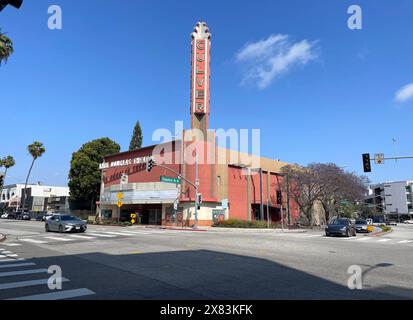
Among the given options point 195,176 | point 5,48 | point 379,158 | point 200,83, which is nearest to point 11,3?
point 5,48

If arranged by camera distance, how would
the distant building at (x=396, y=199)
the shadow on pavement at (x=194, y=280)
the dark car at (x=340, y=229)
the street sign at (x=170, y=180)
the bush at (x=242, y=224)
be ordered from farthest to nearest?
the distant building at (x=396, y=199) < the bush at (x=242, y=224) < the street sign at (x=170, y=180) < the dark car at (x=340, y=229) < the shadow on pavement at (x=194, y=280)

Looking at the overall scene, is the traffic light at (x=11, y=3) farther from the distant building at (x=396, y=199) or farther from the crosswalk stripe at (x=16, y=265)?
the distant building at (x=396, y=199)

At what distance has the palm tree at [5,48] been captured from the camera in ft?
74.6

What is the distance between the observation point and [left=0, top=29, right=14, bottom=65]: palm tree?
22731 millimetres

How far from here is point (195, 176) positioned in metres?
43.4

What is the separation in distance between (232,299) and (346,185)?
Answer: 156 ft

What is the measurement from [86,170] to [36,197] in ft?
108

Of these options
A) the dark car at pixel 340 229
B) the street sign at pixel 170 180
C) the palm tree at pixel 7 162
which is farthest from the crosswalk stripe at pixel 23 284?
the palm tree at pixel 7 162

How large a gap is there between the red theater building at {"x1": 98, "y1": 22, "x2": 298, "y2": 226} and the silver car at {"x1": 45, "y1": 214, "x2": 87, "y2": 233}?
14640 mm

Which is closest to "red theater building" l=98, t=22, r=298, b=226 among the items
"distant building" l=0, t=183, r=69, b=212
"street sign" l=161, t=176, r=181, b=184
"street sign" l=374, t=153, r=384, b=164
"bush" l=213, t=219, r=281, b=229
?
"street sign" l=161, t=176, r=181, b=184

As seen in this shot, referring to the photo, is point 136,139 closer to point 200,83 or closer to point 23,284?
point 200,83

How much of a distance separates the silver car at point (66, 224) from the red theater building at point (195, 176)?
14.6 meters
